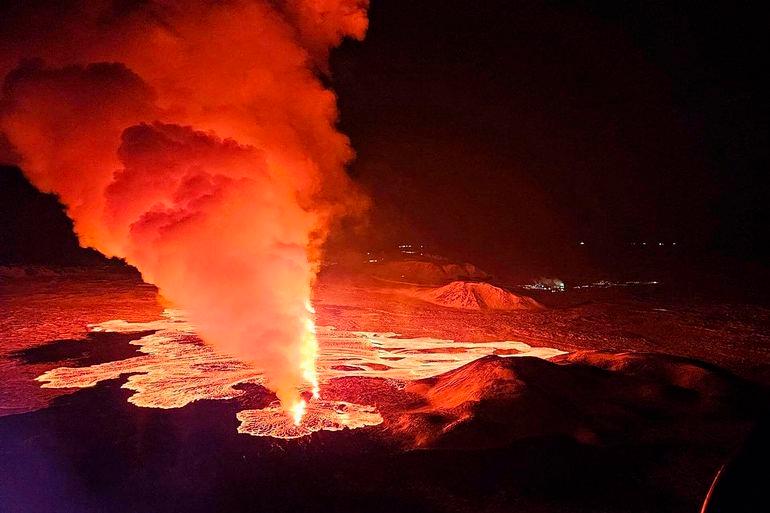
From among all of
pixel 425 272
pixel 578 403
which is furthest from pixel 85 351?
pixel 425 272

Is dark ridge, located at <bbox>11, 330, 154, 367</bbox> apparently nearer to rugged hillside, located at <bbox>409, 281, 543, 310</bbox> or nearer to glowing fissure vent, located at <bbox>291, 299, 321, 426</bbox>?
glowing fissure vent, located at <bbox>291, 299, 321, 426</bbox>

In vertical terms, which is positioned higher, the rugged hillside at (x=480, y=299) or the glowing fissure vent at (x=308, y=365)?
the rugged hillside at (x=480, y=299)

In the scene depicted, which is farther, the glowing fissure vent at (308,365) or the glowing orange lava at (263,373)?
the glowing fissure vent at (308,365)

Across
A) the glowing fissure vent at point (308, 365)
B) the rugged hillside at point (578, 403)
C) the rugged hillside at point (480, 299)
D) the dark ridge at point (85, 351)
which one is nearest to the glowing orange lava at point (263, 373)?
the glowing fissure vent at point (308, 365)

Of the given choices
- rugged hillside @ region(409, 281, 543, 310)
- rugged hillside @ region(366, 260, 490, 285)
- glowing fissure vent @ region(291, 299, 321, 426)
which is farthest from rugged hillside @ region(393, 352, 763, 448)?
rugged hillside @ region(366, 260, 490, 285)

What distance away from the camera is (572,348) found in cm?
1349

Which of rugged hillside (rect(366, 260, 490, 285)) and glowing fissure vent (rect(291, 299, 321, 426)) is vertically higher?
rugged hillside (rect(366, 260, 490, 285))

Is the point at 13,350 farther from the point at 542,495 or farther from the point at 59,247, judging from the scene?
the point at 59,247

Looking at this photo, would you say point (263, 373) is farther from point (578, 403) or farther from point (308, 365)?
point (578, 403)

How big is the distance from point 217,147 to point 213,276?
142 inches

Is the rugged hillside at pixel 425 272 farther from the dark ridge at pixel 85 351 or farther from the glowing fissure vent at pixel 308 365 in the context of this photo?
the dark ridge at pixel 85 351

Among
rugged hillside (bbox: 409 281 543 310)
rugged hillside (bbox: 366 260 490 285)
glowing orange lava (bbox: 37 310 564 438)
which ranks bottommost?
glowing orange lava (bbox: 37 310 564 438)

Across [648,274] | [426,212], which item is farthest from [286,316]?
[426,212]

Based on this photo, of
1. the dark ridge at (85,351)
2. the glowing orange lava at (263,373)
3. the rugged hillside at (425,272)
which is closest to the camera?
the glowing orange lava at (263,373)
